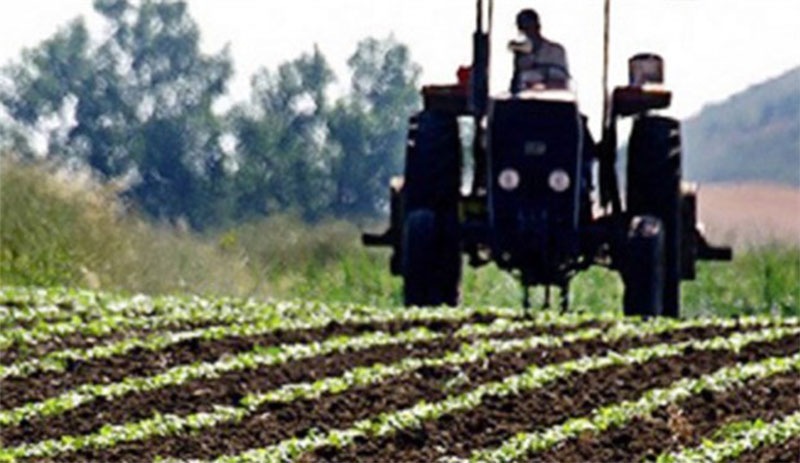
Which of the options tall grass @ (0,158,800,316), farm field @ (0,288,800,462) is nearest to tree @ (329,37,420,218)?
tall grass @ (0,158,800,316)

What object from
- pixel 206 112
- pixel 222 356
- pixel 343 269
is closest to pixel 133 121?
pixel 206 112

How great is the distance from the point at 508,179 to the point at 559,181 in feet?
1.01

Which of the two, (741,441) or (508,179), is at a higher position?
(508,179)

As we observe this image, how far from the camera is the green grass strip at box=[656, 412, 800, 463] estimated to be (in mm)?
11555

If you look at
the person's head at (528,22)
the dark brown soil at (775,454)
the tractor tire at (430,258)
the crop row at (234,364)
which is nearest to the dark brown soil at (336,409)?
the crop row at (234,364)

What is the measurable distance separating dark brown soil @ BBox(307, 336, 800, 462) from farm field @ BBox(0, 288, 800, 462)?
16 mm

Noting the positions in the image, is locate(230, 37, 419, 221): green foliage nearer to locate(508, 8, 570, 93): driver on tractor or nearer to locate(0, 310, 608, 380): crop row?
locate(508, 8, 570, 93): driver on tractor

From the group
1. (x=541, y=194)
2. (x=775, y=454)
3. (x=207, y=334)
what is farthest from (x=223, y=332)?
(x=775, y=454)

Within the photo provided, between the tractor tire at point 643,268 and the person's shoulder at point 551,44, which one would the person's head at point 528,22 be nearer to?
the person's shoulder at point 551,44

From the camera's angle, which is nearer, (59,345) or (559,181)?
(59,345)

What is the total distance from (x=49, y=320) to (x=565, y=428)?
5.04 metres

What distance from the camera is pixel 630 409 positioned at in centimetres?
1293

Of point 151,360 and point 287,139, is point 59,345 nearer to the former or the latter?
point 151,360

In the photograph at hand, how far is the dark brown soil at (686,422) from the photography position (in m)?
11.8
